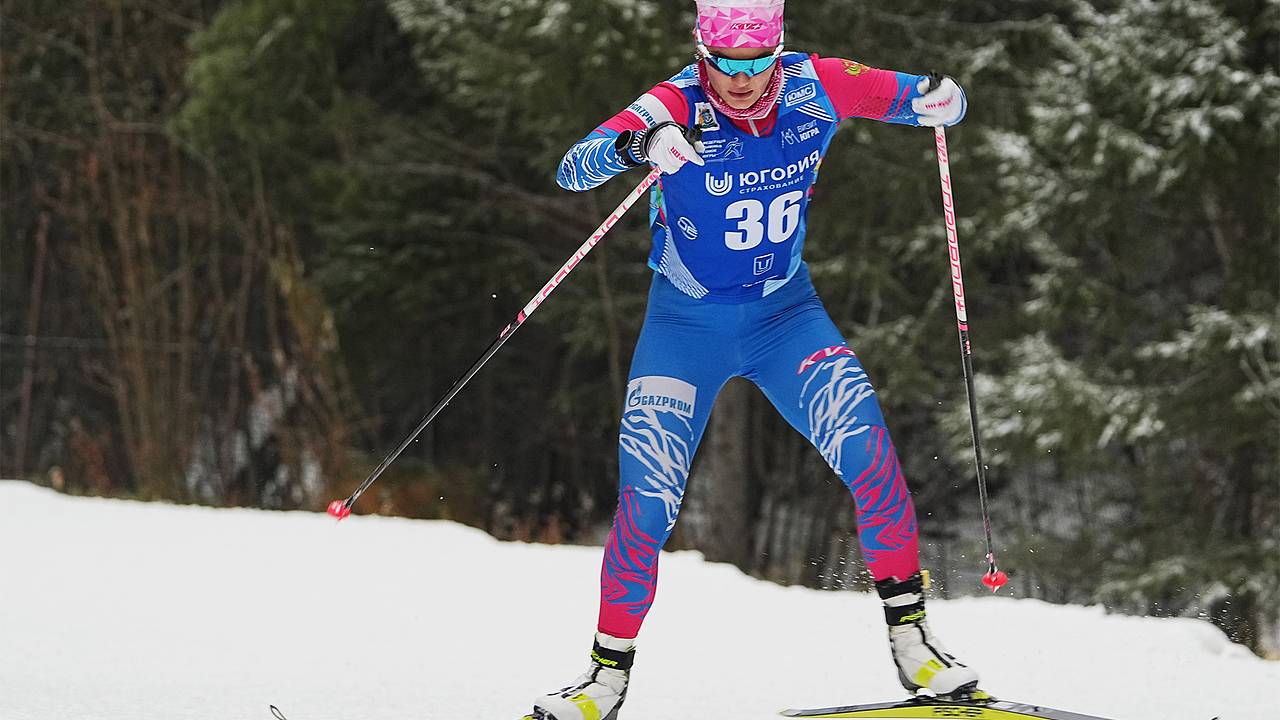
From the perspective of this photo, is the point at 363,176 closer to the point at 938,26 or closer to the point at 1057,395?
the point at 938,26

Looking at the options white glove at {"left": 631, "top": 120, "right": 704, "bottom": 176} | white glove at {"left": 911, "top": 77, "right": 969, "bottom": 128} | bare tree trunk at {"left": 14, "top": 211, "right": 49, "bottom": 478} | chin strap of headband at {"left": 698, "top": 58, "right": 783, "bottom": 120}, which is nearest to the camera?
white glove at {"left": 631, "top": 120, "right": 704, "bottom": 176}

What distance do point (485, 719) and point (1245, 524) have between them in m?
6.10

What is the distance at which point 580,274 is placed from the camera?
10828 mm

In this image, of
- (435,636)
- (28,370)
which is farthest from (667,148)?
(28,370)

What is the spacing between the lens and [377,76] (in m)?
12.5

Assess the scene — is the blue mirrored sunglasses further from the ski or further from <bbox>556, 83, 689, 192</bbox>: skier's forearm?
the ski

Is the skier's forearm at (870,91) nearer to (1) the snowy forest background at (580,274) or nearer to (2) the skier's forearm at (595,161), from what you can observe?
(2) the skier's forearm at (595,161)

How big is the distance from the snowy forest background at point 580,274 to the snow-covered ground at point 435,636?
6.19 ft

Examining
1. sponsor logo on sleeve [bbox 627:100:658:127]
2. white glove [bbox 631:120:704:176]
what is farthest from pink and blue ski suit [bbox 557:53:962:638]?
white glove [bbox 631:120:704:176]

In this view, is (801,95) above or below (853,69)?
below

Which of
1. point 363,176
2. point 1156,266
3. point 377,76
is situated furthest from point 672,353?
point 377,76

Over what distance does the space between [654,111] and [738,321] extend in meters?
0.63

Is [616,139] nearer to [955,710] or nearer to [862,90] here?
[862,90]

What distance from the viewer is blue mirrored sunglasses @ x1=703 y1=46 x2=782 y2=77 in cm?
375
